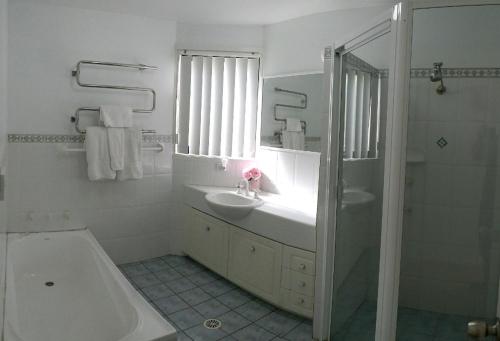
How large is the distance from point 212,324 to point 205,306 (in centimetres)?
24

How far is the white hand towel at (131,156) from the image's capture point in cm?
304

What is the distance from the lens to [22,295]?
2.38 metres

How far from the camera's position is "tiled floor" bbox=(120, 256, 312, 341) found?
2287mm

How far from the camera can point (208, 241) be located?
3078 mm

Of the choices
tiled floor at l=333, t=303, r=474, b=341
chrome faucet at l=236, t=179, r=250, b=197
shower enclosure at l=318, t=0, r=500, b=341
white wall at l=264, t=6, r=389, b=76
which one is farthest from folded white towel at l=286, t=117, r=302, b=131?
tiled floor at l=333, t=303, r=474, b=341

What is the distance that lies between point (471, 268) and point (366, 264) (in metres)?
0.45

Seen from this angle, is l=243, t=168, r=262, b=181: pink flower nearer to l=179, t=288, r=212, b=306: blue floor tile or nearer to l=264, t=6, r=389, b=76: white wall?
l=264, t=6, r=389, b=76: white wall

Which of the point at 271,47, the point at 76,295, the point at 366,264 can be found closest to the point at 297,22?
the point at 271,47

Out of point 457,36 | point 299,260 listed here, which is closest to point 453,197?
point 457,36

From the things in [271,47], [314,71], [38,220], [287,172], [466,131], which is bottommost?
[38,220]

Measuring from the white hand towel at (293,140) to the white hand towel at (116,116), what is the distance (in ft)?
Result: 4.40

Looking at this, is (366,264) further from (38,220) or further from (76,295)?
(38,220)

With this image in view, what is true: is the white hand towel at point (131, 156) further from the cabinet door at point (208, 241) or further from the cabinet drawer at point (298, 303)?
the cabinet drawer at point (298, 303)

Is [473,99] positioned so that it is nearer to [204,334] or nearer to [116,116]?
[204,334]
